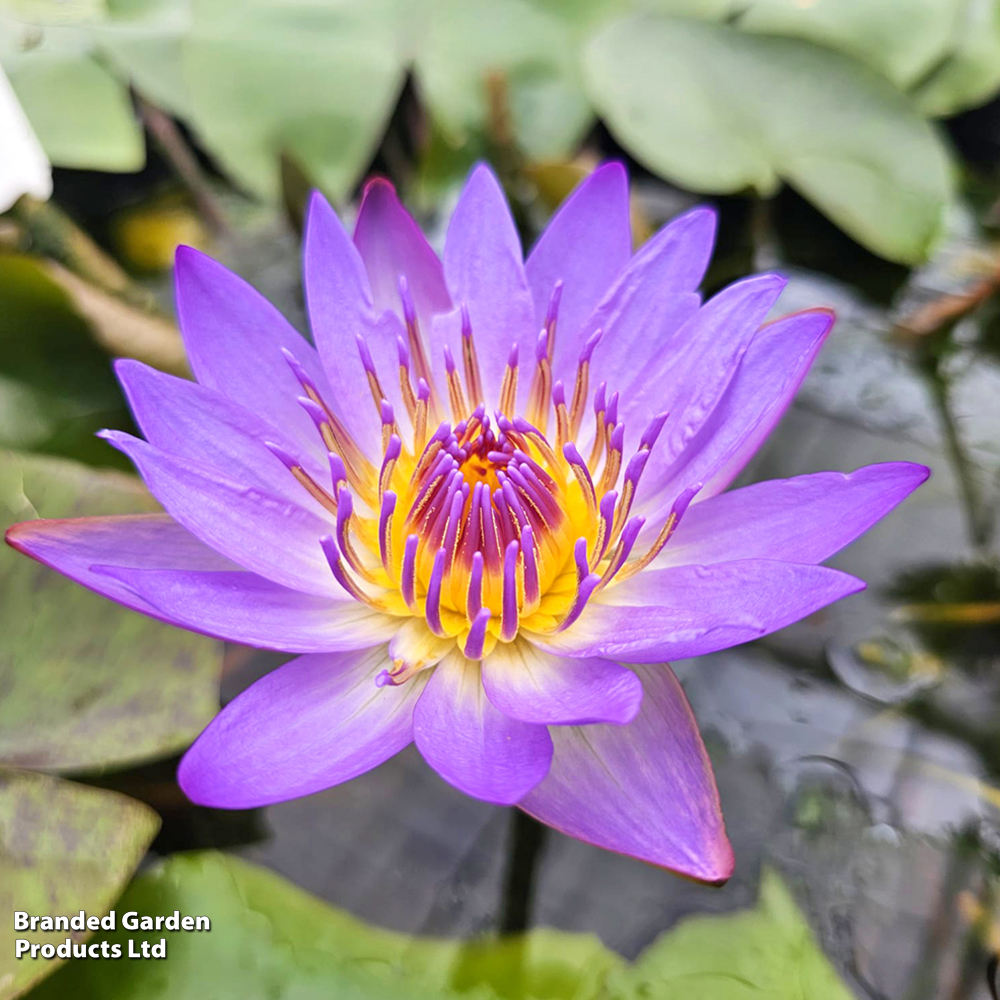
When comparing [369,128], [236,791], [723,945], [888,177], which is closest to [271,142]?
[369,128]

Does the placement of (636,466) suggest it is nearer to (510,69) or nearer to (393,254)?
(393,254)

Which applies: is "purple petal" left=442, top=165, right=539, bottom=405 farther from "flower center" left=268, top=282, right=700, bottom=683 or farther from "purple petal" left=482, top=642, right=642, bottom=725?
"purple petal" left=482, top=642, right=642, bottom=725

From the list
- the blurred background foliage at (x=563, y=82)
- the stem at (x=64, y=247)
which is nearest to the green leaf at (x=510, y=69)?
the blurred background foliage at (x=563, y=82)

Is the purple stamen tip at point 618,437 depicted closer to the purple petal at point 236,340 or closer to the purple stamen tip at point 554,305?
the purple stamen tip at point 554,305

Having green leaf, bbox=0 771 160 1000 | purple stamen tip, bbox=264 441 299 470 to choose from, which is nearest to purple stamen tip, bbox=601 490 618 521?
purple stamen tip, bbox=264 441 299 470

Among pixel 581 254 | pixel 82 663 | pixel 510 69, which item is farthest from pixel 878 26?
pixel 82 663

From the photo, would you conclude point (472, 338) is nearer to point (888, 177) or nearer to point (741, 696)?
point (741, 696)
